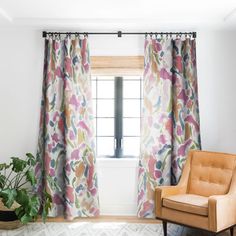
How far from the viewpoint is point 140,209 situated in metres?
4.06

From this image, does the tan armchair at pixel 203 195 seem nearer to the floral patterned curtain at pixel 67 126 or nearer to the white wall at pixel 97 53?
the white wall at pixel 97 53

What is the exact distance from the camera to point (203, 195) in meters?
3.54

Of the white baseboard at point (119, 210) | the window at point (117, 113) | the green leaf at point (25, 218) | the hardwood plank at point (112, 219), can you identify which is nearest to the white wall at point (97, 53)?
the white baseboard at point (119, 210)

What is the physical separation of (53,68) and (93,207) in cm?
179

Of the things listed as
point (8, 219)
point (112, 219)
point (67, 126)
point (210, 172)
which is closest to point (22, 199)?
point (8, 219)

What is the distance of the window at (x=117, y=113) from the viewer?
433 centimetres

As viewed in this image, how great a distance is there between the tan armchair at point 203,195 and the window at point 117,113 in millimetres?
894

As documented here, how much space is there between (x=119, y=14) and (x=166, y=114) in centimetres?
131

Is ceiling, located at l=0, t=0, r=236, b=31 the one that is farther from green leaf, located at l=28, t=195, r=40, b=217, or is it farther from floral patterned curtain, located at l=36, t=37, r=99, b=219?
green leaf, located at l=28, t=195, r=40, b=217

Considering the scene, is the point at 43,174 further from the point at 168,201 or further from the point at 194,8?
the point at 194,8

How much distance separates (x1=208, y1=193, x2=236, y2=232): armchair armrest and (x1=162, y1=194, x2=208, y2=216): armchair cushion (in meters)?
0.08

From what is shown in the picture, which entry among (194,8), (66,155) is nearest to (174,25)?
(194,8)

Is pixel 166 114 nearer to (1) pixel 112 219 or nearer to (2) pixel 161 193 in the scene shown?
(2) pixel 161 193

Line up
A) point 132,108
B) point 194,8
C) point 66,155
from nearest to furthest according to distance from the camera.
A: point 194,8, point 66,155, point 132,108
